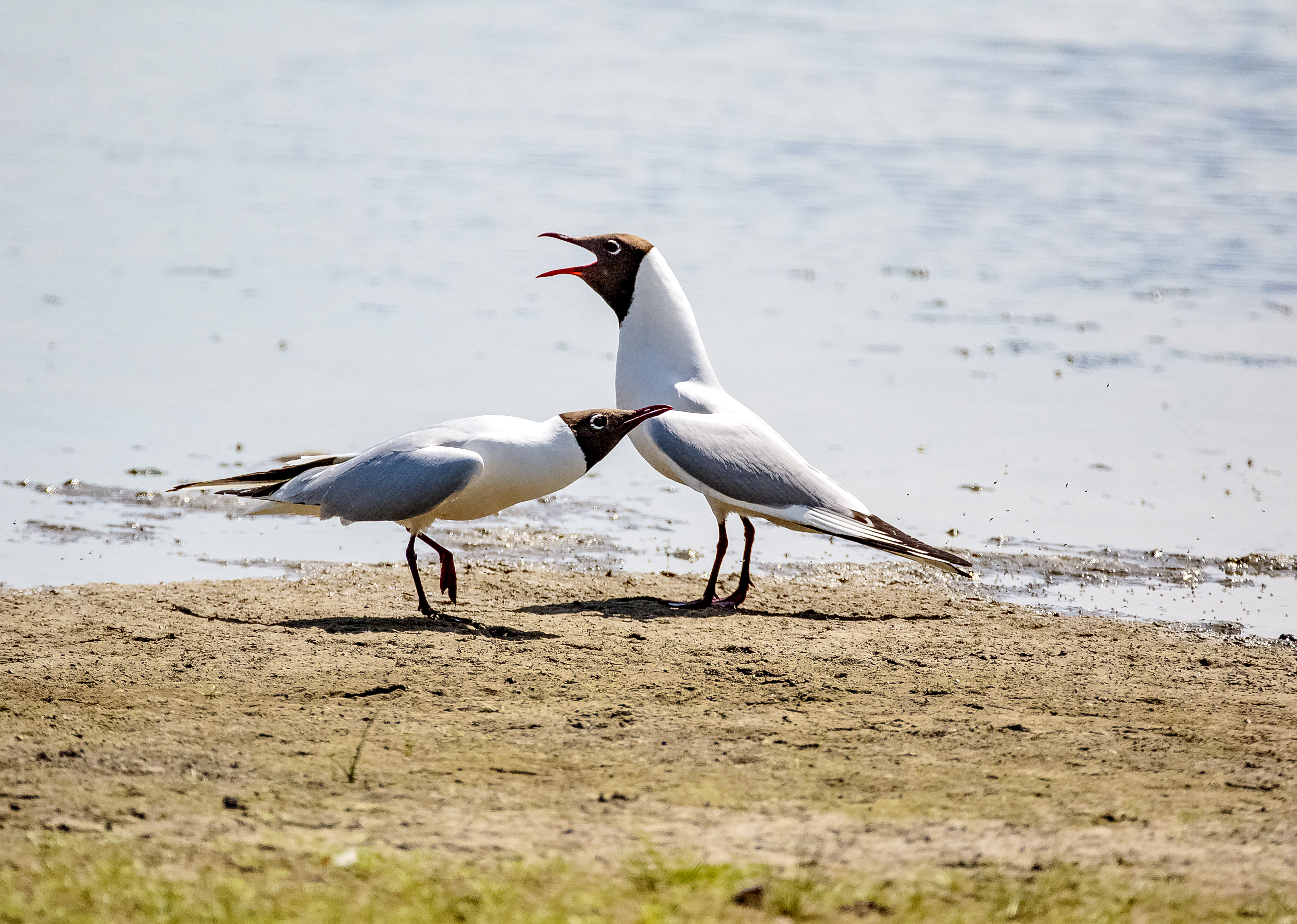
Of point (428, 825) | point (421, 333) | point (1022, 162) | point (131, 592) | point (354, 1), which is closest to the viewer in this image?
point (428, 825)

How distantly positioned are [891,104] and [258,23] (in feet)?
60.2

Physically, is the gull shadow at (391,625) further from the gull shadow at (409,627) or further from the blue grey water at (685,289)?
the blue grey water at (685,289)

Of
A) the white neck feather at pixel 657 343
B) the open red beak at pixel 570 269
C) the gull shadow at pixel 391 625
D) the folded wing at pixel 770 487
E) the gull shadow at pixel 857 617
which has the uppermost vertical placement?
the open red beak at pixel 570 269

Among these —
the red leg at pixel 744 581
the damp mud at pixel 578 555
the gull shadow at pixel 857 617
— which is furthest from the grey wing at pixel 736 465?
the damp mud at pixel 578 555

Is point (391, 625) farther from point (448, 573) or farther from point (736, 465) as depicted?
point (736, 465)

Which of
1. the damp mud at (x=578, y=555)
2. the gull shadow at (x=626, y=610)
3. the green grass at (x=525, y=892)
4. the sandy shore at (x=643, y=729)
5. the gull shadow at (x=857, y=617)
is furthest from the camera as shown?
the damp mud at (x=578, y=555)

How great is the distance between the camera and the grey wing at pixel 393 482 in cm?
688

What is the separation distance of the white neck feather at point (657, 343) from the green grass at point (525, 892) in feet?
13.9

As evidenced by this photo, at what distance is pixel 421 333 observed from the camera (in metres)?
12.8

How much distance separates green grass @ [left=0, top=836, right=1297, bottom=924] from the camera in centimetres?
392

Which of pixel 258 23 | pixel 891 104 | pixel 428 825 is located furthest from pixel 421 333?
pixel 258 23

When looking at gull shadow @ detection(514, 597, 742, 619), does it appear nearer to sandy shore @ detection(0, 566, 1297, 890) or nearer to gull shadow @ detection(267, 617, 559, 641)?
sandy shore @ detection(0, 566, 1297, 890)

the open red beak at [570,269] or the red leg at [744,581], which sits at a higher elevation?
the open red beak at [570,269]

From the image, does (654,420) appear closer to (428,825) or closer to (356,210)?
(428,825)
